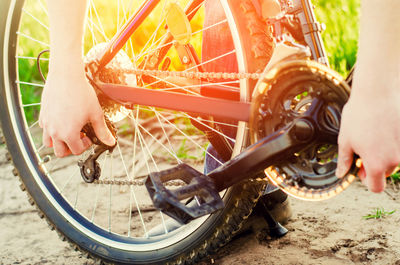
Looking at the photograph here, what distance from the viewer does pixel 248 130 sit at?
154cm

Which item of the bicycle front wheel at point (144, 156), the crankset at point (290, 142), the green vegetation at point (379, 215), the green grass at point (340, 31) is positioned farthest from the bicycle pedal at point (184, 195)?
the green grass at point (340, 31)

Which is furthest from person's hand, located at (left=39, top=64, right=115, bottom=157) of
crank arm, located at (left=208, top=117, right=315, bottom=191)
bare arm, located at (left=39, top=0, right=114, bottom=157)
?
crank arm, located at (left=208, top=117, right=315, bottom=191)

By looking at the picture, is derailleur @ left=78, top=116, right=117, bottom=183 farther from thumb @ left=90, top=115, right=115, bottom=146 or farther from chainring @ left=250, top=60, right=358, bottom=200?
chainring @ left=250, top=60, right=358, bottom=200

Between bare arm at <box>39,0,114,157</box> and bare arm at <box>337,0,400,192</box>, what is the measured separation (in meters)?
0.79

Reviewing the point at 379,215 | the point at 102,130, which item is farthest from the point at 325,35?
the point at 102,130

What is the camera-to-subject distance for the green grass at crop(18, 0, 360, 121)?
2930mm

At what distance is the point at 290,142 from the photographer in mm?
1301

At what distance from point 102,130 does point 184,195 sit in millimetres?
372

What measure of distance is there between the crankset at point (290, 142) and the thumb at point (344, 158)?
0.02m

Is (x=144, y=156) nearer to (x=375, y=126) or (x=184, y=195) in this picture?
(x=184, y=195)

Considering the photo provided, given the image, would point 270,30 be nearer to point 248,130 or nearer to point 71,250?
point 248,130

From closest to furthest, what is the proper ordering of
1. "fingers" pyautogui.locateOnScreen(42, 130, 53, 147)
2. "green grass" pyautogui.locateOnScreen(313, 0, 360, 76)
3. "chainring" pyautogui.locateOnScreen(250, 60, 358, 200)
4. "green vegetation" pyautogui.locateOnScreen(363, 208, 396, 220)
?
"chainring" pyautogui.locateOnScreen(250, 60, 358, 200), "fingers" pyautogui.locateOnScreen(42, 130, 53, 147), "green vegetation" pyautogui.locateOnScreen(363, 208, 396, 220), "green grass" pyautogui.locateOnScreen(313, 0, 360, 76)

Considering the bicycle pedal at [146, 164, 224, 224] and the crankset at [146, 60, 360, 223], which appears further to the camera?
the bicycle pedal at [146, 164, 224, 224]

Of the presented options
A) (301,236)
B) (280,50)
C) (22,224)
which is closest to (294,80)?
(280,50)
